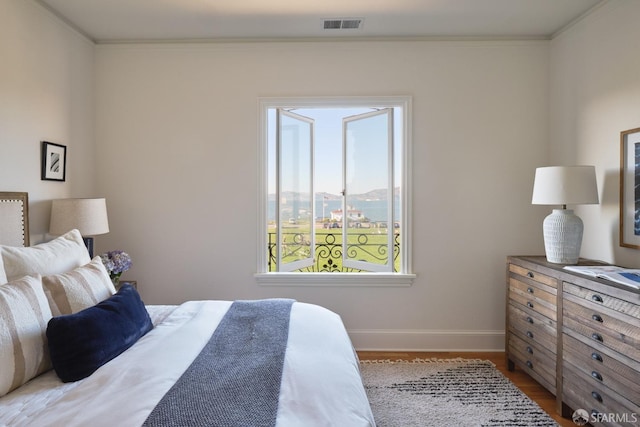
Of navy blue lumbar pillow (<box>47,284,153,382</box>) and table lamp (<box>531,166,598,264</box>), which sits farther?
table lamp (<box>531,166,598,264</box>)

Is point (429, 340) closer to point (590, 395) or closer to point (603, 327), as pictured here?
point (590, 395)

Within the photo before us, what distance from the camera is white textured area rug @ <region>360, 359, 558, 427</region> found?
2.06 meters

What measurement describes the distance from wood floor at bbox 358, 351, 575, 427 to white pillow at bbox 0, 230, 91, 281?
7.20 feet

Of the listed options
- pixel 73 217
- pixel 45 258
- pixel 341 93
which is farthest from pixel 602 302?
pixel 73 217

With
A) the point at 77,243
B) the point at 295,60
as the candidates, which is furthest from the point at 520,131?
the point at 77,243

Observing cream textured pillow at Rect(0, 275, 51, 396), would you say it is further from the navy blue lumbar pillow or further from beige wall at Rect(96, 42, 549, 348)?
beige wall at Rect(96, 42, 549, 348)

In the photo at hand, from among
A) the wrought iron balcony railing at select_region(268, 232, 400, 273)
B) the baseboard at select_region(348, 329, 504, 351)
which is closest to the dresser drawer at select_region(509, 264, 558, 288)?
the baseboard at select_region(348, 329, 504, 351)

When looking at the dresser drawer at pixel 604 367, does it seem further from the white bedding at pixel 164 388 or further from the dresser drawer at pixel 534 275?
the white bedding at pixel 164 388

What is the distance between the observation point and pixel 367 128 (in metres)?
3.26

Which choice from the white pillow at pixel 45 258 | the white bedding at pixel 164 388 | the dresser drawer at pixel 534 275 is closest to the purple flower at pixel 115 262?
the white pillow at pixel 45 258

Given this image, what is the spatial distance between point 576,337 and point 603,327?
0.72ft

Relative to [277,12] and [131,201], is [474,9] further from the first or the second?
[131,201]

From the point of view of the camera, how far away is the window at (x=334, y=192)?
3027mm

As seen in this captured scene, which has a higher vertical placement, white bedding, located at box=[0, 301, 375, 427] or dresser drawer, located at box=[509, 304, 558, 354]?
white bedding, located at box=[0, 301, 375, 427]
